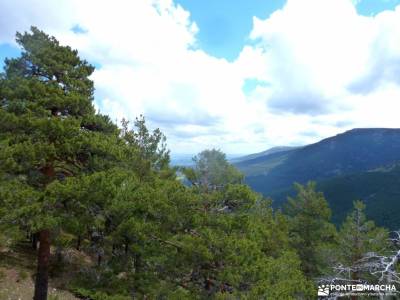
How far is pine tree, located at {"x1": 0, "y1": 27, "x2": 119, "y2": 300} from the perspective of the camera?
12.7 m

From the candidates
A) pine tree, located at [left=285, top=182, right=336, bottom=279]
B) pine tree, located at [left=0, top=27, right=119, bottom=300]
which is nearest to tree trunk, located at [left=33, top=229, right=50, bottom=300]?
pine tree, located at [left=0, top=27, right=119, bottom=300]

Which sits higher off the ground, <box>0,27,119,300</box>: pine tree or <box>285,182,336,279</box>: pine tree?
<box>0,27,119,300</box>: pine tree

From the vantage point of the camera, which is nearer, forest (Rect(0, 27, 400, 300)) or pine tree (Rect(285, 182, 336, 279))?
forest (Rect(0, 27, 400, 300))

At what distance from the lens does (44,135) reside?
13.8 metres

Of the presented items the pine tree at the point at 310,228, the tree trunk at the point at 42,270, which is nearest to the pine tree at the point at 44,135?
the tree trunk at the point at 42,270

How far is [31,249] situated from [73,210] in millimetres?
16834

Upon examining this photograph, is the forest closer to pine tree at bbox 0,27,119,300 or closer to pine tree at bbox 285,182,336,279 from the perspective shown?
pine tree at bbox 0,27,119,300

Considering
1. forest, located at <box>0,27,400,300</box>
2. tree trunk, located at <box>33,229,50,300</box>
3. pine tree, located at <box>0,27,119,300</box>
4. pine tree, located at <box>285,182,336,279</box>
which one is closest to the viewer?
pine tree, located at <box>0,27,119,300</box>

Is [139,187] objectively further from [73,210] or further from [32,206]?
[32,206]

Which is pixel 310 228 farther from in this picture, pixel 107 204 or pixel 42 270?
pixel 42 270

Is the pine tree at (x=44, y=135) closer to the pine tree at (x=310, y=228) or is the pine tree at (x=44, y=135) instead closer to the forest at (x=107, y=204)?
the forest at (x=107, y=204)

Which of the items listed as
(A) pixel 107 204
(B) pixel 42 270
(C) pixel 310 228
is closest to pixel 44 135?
(A) pixel 107 204

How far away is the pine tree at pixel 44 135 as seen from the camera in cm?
1269

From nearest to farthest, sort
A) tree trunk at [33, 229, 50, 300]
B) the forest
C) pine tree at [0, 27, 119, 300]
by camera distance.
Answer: pine tree at [0, 27, 119, 300] → the forest → tree trunk at [33, 229, 50, 300]
